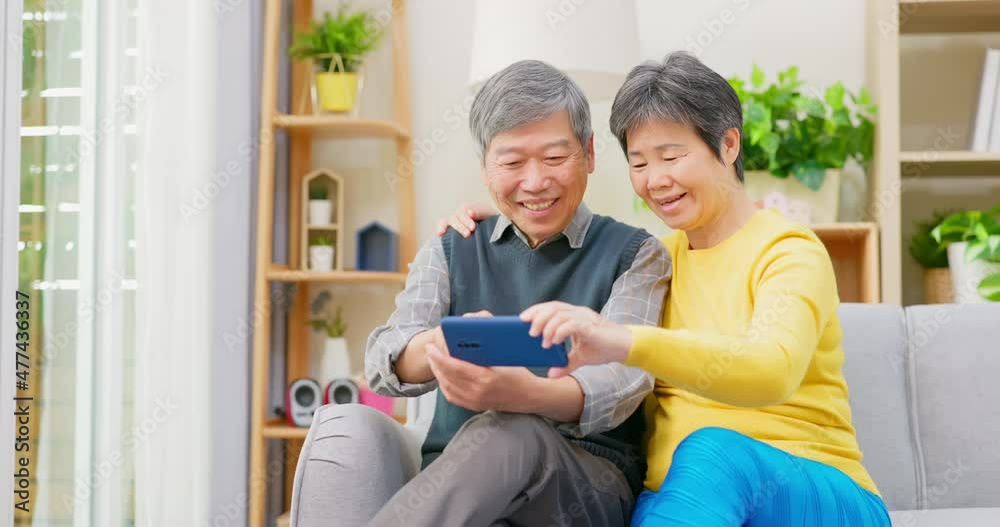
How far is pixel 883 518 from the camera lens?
1376 mm

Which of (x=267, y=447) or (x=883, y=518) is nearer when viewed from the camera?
(x=883, y=518)

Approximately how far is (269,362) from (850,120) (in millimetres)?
1730

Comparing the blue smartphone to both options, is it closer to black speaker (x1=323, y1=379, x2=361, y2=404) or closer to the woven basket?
black speaker (x1=323, y1=379, x2=361, y2=404)

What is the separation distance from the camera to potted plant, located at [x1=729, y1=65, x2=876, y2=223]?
8.82ft

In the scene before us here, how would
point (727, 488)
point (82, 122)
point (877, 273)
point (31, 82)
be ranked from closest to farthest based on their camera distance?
1. point (727, 488)
2. point (31, 82)
3. point (82, 122)
4. point (877, 273)

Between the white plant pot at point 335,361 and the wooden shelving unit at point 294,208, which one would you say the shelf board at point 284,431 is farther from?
the white plant pot at point 335,361

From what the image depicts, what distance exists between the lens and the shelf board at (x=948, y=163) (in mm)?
2662

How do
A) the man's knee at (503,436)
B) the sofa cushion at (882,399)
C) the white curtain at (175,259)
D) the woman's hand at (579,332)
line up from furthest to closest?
the white curtain at (175,259)
the sofa cushion at (882,399)
the man's knee at (503,436)
the woman's hand at (579,332)

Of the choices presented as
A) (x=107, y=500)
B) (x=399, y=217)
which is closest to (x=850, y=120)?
(x=399, y=217)

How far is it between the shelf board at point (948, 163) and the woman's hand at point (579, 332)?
5.77ft

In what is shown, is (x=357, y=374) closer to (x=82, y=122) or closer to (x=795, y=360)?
(x=82, y=122)

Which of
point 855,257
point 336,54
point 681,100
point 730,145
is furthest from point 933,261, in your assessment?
point 336,54

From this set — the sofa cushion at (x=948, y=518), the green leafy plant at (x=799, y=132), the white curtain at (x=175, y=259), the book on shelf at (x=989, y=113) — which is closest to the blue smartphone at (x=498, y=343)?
the sofa cushion at (x=948, y=518)

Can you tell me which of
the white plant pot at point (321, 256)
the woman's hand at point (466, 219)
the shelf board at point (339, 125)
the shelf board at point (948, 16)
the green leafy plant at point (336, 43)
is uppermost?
the shelf board at point (948, 16)
